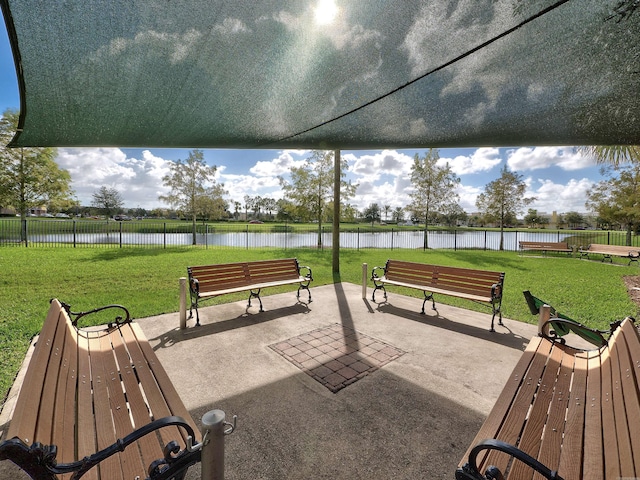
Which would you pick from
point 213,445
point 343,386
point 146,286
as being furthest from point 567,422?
point 146,286

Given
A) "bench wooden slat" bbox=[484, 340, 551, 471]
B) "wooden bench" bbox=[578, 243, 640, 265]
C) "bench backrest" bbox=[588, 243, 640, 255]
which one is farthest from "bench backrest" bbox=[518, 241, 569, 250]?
"bench wooden slat" bbox=[484, 340, 551, 471]

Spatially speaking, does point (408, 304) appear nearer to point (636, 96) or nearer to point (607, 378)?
point (607, 378)

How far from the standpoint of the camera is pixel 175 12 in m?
2.20

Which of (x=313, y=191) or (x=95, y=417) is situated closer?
(x=95, y=417)

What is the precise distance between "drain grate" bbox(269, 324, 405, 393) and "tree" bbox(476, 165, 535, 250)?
843 inches

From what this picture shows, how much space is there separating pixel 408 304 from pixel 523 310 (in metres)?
2.49

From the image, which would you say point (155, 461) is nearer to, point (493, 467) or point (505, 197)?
point (493, 467)

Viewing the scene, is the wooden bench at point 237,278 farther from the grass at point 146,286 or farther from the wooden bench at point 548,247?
the wooden bench at point 548,247

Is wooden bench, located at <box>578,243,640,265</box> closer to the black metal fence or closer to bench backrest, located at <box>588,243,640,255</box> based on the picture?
bench backrest, located at <box>588,243,640,255</box>

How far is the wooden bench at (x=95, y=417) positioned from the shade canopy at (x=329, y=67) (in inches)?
91.6

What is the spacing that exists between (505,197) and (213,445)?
2579 centimetres

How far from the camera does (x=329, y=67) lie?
9.56 ft

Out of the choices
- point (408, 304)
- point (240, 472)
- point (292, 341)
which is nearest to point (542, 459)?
point (240, 472)

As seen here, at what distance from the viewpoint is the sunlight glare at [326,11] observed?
2213mm
